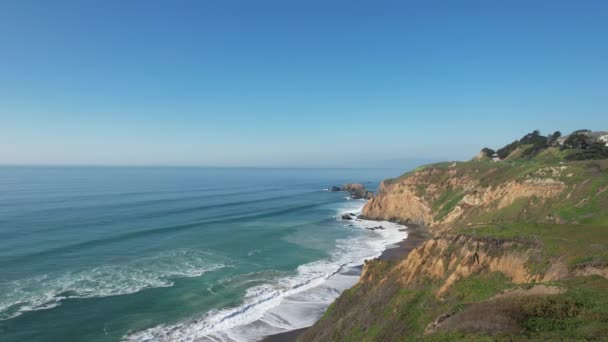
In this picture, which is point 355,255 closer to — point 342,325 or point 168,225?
point 342,325

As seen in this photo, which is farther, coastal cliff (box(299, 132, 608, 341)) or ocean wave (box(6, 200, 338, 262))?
ocean wave (box(6, 200, 338, 262))

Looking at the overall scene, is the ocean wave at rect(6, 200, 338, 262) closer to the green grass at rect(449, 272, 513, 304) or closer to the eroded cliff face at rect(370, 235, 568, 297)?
the eroded cliff face at rect(370, 235, 568, 297)

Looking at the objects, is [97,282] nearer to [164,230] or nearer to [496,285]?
[164,230]

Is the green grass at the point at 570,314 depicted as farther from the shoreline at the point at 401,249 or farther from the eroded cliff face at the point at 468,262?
the shoreline at the point at 401,249

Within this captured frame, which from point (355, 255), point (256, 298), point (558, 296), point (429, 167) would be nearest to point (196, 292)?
point (256, 298)

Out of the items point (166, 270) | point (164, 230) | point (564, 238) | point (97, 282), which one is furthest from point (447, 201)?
point (97, 282)

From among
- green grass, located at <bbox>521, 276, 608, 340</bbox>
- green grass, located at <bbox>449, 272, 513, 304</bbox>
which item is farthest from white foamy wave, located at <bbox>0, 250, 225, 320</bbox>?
green grass, located at <bbox>521, 276, 608, 340</bbox>
